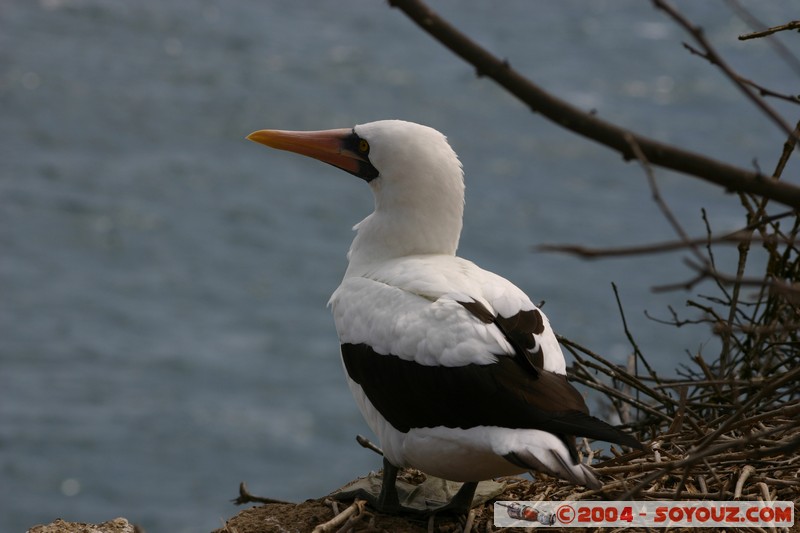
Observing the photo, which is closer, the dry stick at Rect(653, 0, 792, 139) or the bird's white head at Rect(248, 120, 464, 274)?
the dry stick at Rect(653, 0, 792, 139)

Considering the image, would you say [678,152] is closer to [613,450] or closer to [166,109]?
[613,450]

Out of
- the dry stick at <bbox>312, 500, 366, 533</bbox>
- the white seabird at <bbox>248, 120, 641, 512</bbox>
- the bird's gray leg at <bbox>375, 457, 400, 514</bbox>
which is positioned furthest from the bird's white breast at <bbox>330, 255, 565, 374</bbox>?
the dry stick at <bbox>312, 500, 366, 533</bbox>

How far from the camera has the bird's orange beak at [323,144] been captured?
5480mm

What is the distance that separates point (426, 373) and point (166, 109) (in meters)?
24.0

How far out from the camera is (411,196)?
5.21 m

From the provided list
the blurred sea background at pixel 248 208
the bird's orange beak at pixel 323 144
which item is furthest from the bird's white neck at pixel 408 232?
the blurred sea background at pixel 248 208

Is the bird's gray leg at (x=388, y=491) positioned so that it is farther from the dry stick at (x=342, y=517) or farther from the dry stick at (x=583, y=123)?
the dry stick at (x=583, y=123)

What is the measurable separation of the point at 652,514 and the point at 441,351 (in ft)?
3.12

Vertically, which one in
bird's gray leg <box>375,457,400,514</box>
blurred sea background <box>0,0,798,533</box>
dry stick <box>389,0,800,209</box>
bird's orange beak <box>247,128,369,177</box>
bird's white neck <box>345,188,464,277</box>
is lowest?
dry stick <box>389,0,800,209</box>

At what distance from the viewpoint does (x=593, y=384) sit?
5.15 metres

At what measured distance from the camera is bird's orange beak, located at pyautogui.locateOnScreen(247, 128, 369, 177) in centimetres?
548

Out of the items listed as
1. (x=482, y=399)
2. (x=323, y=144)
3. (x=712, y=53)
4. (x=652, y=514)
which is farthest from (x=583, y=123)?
(x=323, y=144)

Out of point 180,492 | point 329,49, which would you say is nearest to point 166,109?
point 329,49

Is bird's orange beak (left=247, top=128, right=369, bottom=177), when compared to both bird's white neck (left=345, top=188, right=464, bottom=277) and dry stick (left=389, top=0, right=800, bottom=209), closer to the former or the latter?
bird's white neck (left=345, top=188, right=464, bottom=277)
